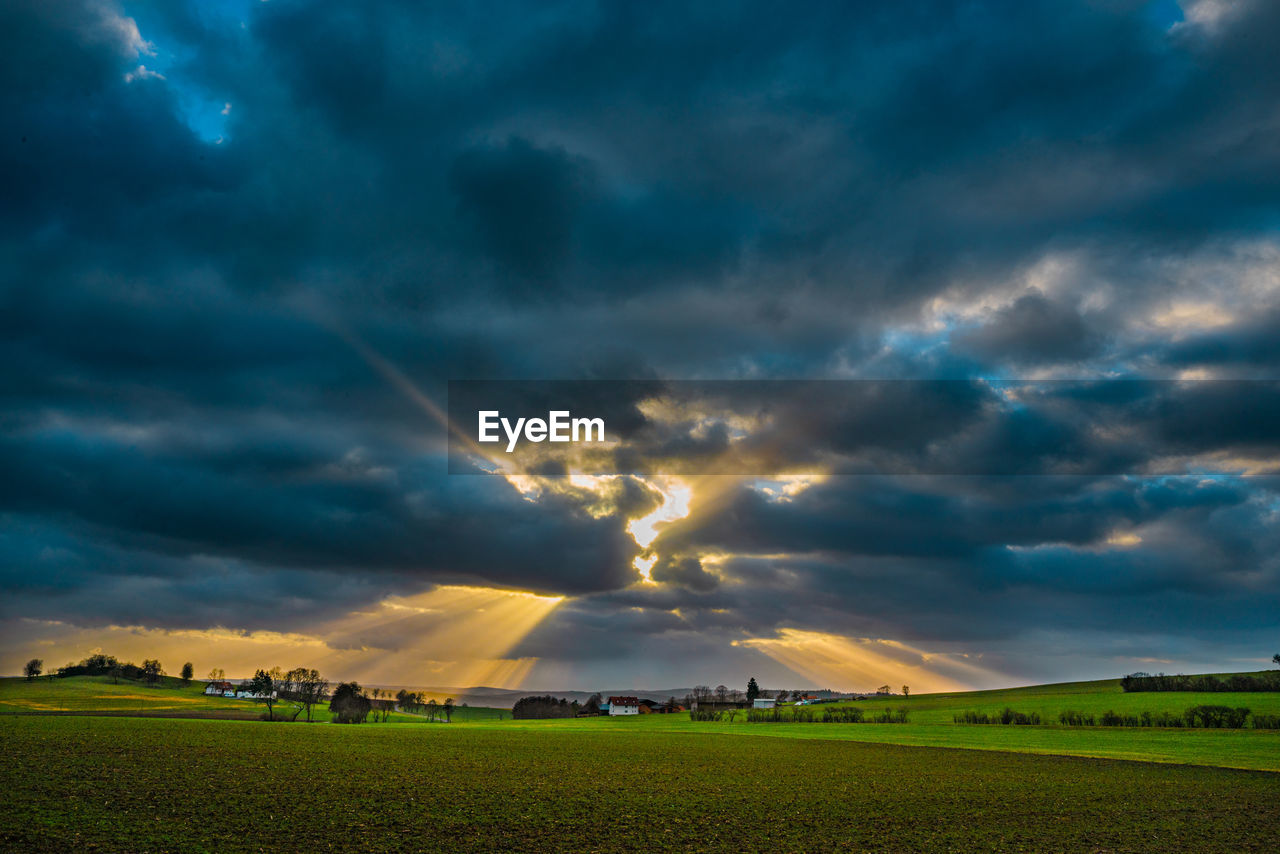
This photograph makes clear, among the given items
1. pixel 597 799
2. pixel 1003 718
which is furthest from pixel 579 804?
pixel 1003 718

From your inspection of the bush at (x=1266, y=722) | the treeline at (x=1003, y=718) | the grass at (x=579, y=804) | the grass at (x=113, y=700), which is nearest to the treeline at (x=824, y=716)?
the treeline at (x=1003, y=718)

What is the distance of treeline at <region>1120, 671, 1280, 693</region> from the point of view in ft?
407

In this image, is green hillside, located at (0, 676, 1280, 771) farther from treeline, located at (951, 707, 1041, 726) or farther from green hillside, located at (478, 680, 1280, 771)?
treeline, located at (951, 707, 1041, 726)

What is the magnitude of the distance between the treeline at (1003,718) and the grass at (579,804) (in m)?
71.2

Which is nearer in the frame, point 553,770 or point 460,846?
point 460,846

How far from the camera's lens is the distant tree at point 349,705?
159500mm

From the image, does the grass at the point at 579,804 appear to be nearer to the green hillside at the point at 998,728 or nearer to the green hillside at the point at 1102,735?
the green hillside at the point at 1102,735

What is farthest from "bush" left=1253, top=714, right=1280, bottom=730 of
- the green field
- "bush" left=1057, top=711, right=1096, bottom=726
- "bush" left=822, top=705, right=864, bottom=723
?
"bush" left=822, top=705, right=864, bottom=723

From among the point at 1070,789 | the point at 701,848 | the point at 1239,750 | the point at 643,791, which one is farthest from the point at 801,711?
the point at 701,848

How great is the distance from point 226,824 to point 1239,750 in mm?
79169

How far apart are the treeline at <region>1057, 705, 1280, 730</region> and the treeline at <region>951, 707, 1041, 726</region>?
195 inches

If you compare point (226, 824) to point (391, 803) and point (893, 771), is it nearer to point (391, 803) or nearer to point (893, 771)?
point (391, 803)

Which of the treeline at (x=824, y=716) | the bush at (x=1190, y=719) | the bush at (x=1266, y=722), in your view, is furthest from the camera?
the treeline at (x=824, y=716)

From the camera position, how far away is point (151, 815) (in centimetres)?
2100
